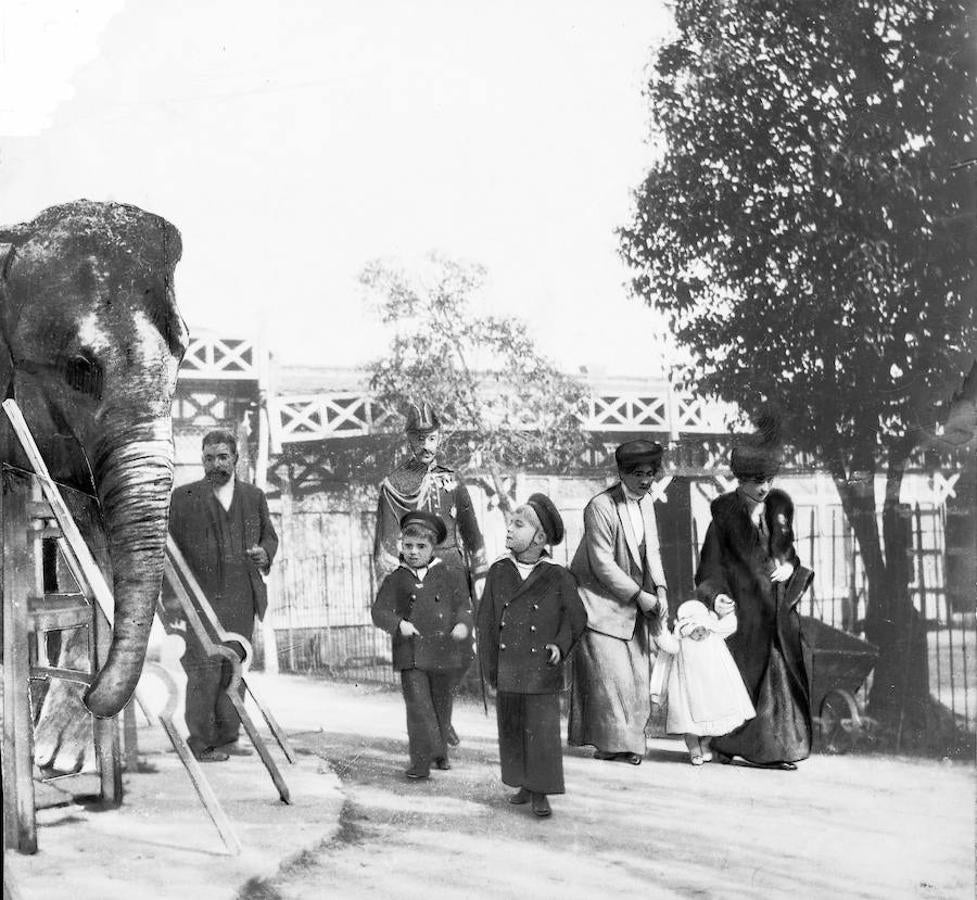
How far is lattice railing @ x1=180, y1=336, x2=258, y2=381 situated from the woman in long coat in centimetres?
165

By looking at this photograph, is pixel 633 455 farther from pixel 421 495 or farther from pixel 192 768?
pixel 192 768

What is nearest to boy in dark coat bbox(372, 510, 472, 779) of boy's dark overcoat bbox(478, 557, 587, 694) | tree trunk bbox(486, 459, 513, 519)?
boy's dark overcoat bbox(478, 557, 587, 694)

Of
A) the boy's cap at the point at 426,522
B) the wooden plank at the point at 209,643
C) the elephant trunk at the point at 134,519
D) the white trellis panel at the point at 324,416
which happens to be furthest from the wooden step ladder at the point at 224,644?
the boy's cap at the point at 426,522

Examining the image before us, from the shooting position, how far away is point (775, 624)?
4066 mm

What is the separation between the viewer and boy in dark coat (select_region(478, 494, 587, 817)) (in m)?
3.77

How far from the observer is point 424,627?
3854mm

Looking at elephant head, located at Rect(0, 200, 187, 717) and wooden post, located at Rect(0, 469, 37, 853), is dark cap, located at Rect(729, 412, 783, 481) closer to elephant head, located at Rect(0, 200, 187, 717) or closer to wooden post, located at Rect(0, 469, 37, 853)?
elephant head, located at Rect(0, 200, 187, 717)

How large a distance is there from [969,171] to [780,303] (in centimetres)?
80

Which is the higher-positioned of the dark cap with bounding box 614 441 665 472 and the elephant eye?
the elephant eye

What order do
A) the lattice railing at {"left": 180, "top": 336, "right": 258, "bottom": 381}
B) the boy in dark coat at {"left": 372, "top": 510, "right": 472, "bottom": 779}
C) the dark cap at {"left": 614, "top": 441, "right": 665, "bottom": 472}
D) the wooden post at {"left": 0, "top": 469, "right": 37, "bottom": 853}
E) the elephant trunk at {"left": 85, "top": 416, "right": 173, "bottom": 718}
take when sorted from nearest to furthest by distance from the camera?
the elephant trunk at {"left": 85, "top": 416, "right": 173, "bottom": 718} < the wooden post at {"left": 0, "top": 469, "right": 37, "bottom": 853} < the lattice railing at {"left": 180, "top": 336, "right": 258, "bottom": 381} < the boy in dark coat at {"left": 372, "top": 510, "right": 472, "bottom": 779} < the dark cap at {"left": 614, "top": 441, "right": 665, "bottom": 472}

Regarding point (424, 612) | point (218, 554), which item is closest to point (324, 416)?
point (218, 554)

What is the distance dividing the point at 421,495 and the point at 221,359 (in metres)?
0.78

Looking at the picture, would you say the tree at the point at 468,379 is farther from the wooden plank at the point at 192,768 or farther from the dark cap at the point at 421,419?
the wooden plank at the point at 192,768

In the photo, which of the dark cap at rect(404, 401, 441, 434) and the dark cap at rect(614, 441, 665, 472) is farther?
the dark cap at rect(614, 441, 665, 472)
